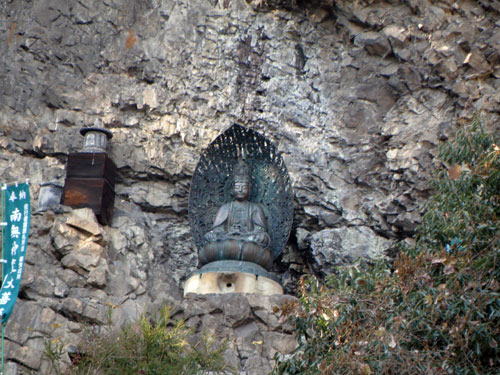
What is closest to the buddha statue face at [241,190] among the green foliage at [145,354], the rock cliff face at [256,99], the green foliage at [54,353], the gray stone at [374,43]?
the rock cliff face at [256,99]

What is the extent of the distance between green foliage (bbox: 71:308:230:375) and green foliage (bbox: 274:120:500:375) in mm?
1020

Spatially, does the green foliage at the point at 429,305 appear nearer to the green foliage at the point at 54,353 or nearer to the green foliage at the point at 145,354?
the green foliage at the point at 145,354

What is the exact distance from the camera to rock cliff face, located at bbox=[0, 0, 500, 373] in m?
12.4

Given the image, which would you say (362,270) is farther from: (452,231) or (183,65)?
(183,65)

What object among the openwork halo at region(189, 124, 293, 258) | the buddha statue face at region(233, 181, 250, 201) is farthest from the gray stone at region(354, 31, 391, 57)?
the buddha statue face at region(233, 181, 250, 201)

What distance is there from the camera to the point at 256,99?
13.3 metres

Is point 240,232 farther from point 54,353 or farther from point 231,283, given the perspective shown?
point 54,353

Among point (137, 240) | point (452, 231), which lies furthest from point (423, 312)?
point (137, 240)

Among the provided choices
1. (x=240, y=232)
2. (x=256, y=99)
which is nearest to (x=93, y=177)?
(x=240, y=232)

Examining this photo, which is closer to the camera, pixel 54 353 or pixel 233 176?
pixel 54 353

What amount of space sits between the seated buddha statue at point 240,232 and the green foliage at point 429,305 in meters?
2.45

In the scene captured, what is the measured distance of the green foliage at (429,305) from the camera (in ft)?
24.5

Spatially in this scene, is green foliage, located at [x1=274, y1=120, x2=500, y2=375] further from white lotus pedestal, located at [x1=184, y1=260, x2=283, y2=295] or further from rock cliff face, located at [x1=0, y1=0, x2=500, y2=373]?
rock cliff face, located at [x1=0, y1=0, x2=500, y2=373]

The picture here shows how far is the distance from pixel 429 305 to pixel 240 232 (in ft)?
14.0
